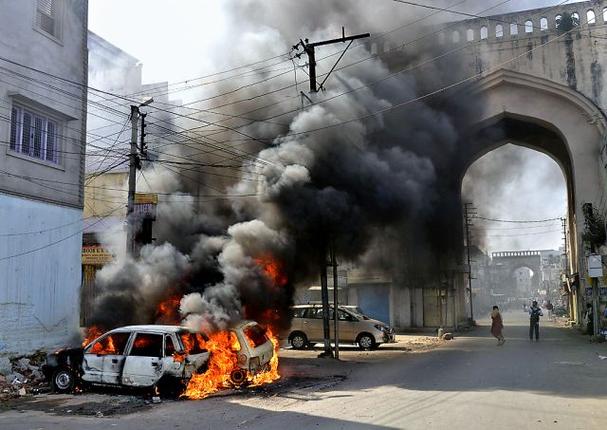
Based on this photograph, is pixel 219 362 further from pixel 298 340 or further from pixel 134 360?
pixel 298 340

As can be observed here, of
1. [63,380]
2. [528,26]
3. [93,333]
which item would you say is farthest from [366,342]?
[528,26]

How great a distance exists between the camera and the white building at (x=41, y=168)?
1170 cm

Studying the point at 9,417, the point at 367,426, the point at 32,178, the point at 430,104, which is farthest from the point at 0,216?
the point at 430,104

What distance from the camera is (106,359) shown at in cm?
934

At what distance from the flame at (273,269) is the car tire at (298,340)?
5559 mm

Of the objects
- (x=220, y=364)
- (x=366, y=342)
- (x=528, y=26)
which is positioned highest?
(x=528, y=26)

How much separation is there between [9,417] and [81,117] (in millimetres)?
8687

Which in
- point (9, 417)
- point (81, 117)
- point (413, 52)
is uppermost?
point (413, 52)

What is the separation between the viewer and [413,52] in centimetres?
2102

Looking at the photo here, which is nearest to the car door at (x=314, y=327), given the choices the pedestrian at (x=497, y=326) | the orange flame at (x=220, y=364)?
the pedestrian at (x=497, y=326)

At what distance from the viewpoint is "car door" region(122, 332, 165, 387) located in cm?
891

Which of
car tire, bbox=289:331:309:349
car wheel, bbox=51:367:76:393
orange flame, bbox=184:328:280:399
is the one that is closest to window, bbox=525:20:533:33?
car tire, bbox=289:331:309:349

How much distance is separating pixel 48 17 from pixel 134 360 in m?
9.39

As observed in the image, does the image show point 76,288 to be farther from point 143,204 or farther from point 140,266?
point 143,204
